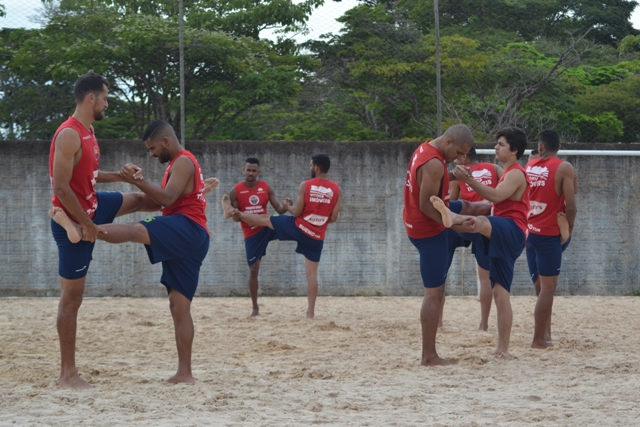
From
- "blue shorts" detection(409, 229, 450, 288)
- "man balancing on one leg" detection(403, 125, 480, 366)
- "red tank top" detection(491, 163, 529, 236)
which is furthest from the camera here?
"red tank top" detection(491, 163, 529, 236)

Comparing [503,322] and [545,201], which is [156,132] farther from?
[545,201]

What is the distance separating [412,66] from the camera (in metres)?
15.8

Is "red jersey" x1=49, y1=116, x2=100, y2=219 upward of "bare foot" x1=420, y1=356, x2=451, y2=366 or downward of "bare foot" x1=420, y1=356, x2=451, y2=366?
upward

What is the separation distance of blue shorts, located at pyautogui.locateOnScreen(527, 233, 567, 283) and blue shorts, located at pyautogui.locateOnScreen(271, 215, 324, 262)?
2781mm

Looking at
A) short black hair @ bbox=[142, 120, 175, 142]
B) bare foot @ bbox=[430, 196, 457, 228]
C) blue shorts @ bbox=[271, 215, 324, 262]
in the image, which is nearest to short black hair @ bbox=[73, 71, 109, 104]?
short black hair @ bbox=[142, 120, 175, 142]

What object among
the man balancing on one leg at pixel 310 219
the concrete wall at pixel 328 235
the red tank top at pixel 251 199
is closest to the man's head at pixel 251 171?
the red tank top at pixel 251 199

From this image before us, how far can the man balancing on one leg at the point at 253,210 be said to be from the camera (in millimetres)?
9141

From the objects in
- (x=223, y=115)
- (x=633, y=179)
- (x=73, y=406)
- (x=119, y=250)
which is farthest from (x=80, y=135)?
(x=633, y=179)

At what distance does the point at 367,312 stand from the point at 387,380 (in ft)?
14.2

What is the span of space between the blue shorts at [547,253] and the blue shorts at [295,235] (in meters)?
2.78

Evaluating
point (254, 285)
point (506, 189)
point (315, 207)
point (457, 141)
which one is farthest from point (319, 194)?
point (457, 141)

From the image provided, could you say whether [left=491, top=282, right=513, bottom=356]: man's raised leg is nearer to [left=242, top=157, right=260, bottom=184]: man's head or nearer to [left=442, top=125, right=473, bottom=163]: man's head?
[left=442, top=125, right=473, bottom=163]: man's head

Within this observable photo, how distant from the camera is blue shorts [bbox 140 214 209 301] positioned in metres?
5.12

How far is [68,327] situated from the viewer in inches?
203
